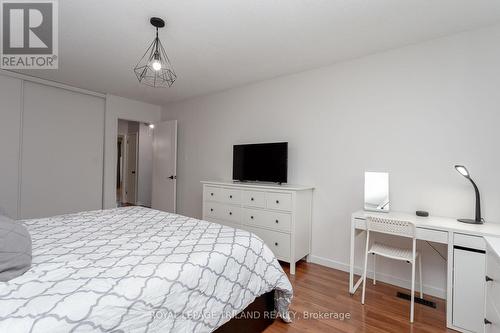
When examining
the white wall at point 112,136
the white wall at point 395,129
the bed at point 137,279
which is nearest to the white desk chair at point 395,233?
the white wall at point 395,129

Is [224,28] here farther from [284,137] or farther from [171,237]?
[171,237]

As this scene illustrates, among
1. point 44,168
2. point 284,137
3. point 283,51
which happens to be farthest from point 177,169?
point 283,51

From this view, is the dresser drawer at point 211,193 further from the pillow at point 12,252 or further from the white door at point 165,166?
the pillow at point 12,252

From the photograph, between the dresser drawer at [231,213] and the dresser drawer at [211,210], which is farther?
the dresser drawer at [211,210]

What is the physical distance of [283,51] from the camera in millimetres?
2598

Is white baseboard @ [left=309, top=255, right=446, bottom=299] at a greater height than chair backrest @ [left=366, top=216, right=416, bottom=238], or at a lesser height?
lesser

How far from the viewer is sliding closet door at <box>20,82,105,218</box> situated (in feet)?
11.4

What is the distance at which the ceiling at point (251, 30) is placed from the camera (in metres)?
1.88

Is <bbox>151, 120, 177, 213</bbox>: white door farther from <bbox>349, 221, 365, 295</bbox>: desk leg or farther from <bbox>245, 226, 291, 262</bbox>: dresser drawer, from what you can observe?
<bbox>349, 221, 365, 295</bbox>: desk leg

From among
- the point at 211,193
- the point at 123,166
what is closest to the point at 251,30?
the point at 211,193

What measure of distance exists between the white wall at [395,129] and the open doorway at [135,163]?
3782mm

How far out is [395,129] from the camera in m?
2.49

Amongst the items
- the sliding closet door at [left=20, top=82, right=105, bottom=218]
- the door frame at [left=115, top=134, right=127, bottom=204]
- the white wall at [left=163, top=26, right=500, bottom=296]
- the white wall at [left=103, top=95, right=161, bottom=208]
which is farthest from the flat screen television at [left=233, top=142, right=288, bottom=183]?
the door frame at [left=115, top=134, right=127, bottom=204]

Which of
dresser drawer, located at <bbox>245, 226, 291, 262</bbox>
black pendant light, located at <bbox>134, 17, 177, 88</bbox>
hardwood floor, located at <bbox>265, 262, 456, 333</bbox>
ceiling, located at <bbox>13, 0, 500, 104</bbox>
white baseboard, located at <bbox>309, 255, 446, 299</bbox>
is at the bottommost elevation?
hardwood floor, located at <bbox>265, 262, 456, 333</bbox>
